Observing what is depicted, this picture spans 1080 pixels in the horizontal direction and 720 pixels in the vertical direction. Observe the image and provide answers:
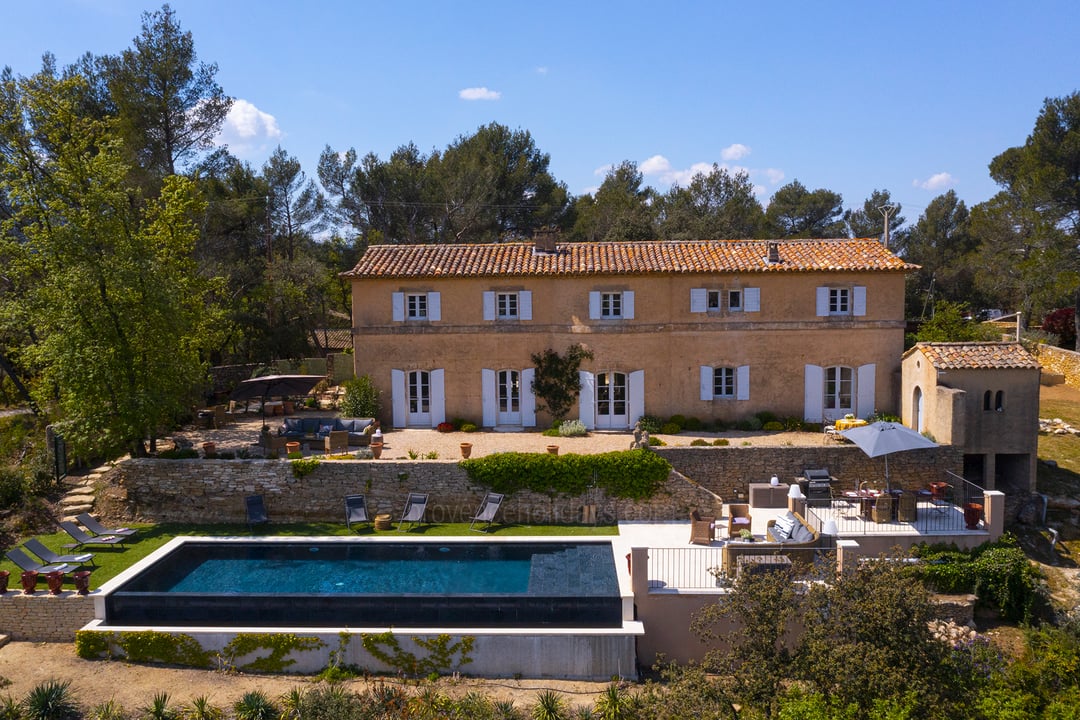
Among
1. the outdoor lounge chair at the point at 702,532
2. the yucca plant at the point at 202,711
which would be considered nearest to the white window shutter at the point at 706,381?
the outdoor lounge chair at the point at 702,532

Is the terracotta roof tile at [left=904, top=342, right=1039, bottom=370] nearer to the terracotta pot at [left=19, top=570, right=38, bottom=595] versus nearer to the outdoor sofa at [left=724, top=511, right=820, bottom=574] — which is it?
the outdoor sofa at [left=724, top=511, right=820, bottom=574]

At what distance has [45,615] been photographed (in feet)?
50.0

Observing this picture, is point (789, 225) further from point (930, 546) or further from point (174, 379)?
point (174, 379)

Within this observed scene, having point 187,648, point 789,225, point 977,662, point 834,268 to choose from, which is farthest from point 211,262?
point 789,225

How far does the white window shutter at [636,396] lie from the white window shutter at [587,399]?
3.71 feet

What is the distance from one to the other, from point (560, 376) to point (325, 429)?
747 centimetres

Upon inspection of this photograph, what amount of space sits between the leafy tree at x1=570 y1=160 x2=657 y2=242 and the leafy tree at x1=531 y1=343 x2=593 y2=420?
15.6 m

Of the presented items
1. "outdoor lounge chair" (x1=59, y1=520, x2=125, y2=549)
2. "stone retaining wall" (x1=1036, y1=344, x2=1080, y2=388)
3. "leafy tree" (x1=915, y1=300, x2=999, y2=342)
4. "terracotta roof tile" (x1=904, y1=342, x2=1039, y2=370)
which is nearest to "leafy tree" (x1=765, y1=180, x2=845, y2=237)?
"stone retaining wall" (x1=1036, y1=344, x2=1080, y2=388)

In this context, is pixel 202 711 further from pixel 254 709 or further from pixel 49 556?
pixel 49 556

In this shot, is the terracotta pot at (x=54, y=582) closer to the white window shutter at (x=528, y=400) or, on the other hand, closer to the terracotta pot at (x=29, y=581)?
the terracotta pot at (x=29, y=581)

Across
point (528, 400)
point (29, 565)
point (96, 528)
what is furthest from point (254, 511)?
point (528, 400)

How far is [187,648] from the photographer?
14.4 m

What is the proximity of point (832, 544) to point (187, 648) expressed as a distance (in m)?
13.3

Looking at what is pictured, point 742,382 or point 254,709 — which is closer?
point 254,709
